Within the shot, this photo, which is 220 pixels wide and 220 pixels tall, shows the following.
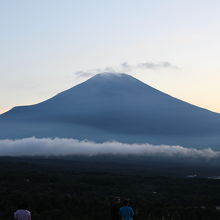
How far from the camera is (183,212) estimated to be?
3156 centimetres

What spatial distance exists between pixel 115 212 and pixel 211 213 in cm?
1388

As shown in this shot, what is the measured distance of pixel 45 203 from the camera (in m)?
32.6

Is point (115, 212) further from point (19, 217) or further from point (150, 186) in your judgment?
point (150, 186)

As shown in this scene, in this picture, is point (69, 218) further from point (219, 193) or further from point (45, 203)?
point (219, 193)

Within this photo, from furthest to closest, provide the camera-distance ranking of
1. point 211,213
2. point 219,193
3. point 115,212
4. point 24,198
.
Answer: point 219,193 < point 24,198 < point 211,213 < point 115,212

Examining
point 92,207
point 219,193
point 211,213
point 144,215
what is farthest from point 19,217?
point 219,193

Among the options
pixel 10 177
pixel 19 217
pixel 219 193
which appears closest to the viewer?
pixel 19 217

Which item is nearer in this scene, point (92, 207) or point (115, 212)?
point (115, 212)

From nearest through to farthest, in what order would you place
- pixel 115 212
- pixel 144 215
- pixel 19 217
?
pixel 19 217 < pixel 115 212 < pixel 144 215

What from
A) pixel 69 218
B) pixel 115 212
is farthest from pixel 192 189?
pixel 115 212

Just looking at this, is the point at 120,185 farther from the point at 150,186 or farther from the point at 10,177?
the point at 10,177

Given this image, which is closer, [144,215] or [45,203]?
[144,215]

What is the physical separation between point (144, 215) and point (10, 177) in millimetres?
50637

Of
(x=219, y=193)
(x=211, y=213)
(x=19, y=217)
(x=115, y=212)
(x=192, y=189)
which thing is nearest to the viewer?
(x=19, y=217)
